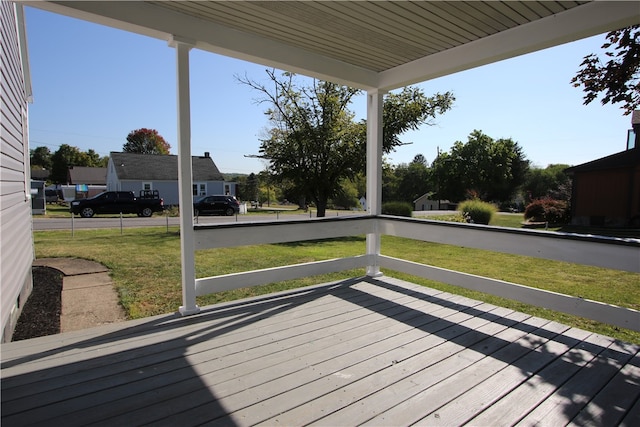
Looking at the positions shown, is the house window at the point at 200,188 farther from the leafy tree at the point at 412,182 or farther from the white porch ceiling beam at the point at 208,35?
the white porch ceiling beam at the point at 208,35

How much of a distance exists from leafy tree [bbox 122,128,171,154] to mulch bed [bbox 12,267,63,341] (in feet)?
175

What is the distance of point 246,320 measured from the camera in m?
2.75

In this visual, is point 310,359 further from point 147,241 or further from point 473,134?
point 473,134

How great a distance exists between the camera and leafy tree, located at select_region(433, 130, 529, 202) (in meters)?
30.0

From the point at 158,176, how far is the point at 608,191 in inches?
935

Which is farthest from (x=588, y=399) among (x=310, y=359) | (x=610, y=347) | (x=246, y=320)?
(x=246, y=320)

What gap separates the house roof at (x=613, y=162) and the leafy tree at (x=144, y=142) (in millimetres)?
54265

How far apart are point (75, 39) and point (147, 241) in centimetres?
438

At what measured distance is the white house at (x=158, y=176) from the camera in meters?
21.9

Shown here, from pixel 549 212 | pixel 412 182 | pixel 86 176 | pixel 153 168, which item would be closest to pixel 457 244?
pixel 549 212

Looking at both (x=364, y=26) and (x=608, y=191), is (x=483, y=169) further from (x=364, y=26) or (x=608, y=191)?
(x=364, y=26)

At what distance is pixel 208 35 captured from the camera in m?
2.73

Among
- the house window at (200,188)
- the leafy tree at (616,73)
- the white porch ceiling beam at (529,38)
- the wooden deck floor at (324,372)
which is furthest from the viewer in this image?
the house window at (200,188)

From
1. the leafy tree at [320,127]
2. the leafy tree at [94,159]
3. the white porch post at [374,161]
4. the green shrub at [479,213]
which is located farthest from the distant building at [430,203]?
the leafy tree at [94,159]
